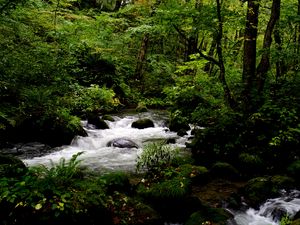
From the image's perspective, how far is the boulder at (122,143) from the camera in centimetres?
1223

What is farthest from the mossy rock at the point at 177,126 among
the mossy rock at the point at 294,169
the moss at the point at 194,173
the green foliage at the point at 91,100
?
the mossy rock at the point at 294,169

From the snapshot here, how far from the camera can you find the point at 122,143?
1233 centimetres

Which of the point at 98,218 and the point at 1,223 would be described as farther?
the point at 98,218

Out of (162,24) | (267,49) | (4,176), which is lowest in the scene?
(4,176)

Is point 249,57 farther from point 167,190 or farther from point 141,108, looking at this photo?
point 141,108

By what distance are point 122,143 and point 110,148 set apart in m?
0.49

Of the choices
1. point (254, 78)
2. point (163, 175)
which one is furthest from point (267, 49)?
point (163, 175)

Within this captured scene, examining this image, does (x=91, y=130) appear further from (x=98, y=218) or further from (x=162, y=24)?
(x=98, y=218)

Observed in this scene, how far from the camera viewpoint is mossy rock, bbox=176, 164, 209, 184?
8641 millimetres

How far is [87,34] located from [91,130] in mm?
9676

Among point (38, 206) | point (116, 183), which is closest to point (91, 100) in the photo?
point (116, 183)

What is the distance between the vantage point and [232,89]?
1246cm

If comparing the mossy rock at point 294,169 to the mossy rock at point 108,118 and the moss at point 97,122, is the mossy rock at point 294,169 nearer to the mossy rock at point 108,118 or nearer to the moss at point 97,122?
the moss at point 97,122

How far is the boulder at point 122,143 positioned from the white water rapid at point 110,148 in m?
0.21
